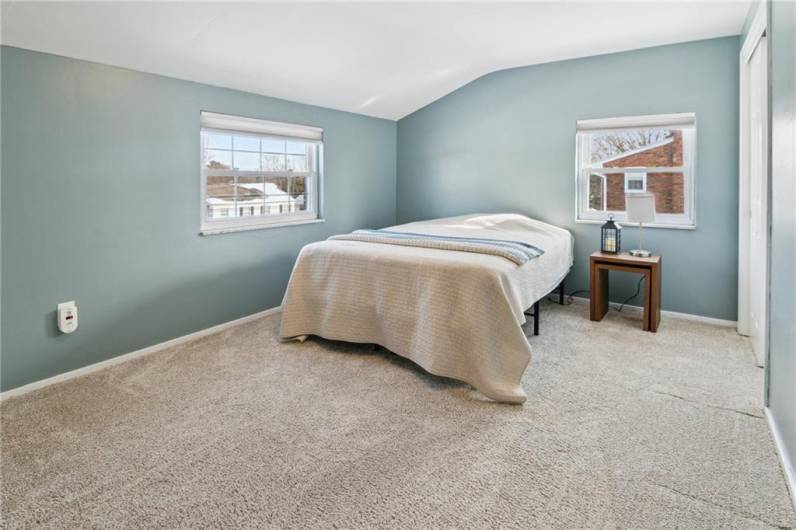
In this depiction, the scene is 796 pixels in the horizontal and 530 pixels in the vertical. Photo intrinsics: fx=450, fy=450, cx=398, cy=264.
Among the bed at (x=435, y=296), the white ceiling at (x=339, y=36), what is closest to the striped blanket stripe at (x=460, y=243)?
the bed at (x=435, y=296)

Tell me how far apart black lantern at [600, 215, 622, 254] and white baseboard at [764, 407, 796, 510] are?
175cm

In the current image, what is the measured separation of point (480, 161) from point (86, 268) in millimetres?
3425

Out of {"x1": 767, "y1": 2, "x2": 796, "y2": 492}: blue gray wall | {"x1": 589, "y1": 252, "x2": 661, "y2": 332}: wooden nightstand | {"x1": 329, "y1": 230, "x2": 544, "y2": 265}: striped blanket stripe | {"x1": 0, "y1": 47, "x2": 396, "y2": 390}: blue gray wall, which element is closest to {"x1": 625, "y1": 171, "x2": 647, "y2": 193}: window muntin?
{"x1": 589, "y1": 252, "x2": 661, "y2": 332}: wooden nightstand

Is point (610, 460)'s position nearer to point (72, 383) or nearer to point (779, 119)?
point (779, 119)

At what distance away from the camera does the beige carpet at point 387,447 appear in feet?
4.87

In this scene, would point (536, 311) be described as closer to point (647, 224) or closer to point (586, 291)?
point (586, 291)

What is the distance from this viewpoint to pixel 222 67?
2.99 meters

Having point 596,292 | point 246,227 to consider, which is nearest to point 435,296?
point 596,292

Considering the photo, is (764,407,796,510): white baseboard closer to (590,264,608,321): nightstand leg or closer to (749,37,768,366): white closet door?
(749,37,768,366): white closet door

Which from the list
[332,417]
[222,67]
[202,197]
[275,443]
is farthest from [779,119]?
[202,197]

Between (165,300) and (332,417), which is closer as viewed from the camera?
(332,417)

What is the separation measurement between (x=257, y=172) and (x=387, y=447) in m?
2.63

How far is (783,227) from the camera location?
1.70m

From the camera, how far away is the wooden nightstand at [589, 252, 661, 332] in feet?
10.6
